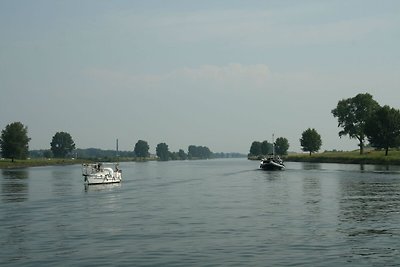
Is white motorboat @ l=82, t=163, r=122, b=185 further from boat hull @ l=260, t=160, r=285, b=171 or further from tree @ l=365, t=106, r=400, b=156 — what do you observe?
tree @ l=365, t=106, r=400, b=156

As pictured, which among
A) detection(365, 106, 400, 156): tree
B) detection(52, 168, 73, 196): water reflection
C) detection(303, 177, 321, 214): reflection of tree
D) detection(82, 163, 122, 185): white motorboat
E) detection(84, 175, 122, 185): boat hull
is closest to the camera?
detection(303, 177, 321, 214): reflection of tree

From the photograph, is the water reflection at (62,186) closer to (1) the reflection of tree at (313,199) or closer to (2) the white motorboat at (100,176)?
(2) the white motorboat at (100,176)

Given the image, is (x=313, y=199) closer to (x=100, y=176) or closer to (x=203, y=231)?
(x=203, y=231)

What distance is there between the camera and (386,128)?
190 metres

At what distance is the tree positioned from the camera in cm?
18975

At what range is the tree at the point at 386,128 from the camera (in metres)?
190

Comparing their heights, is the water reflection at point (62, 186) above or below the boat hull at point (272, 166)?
below

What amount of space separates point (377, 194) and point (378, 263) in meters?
43.5

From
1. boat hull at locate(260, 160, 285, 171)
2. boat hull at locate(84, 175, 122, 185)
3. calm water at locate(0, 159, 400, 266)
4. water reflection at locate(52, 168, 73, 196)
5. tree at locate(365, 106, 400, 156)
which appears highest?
tree at locate(365, 106, 400, 156)

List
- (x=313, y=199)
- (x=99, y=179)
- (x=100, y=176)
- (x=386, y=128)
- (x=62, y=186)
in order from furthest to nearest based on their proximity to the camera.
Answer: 1. (x=386, y=128)
2. (x=100, y=176)
3. (x=99, y=179)
4. (x=62, y=186)
5. (x=313, y=199)

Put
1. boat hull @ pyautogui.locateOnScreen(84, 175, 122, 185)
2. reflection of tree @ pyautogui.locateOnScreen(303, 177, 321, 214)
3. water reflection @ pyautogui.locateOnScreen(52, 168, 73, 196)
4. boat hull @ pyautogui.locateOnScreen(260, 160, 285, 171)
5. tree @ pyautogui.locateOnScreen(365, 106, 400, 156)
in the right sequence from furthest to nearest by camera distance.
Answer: tree @ pyautogui.locateOnScreen(365, 106, 400, 156) → boat hull @ pyautogui.locateOnScreen(260, 160, 285, 171) → boat hull @ pyautogui.locateOnScreen(84, 175, 122, 185) → water reflection @ pyautogui.locateOnScreen(52, 168, 73, 196) → reflection of tree @ pyautogui.locateOnScreen(303, 177, 321, 214)

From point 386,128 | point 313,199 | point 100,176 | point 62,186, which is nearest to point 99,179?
point 100,176

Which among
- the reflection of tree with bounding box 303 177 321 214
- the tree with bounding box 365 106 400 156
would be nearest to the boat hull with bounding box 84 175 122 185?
the reflection of tree with bounding box 303 177 321 214

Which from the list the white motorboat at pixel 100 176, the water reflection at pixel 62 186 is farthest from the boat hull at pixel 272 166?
the white motorboat at pixel 100 176
